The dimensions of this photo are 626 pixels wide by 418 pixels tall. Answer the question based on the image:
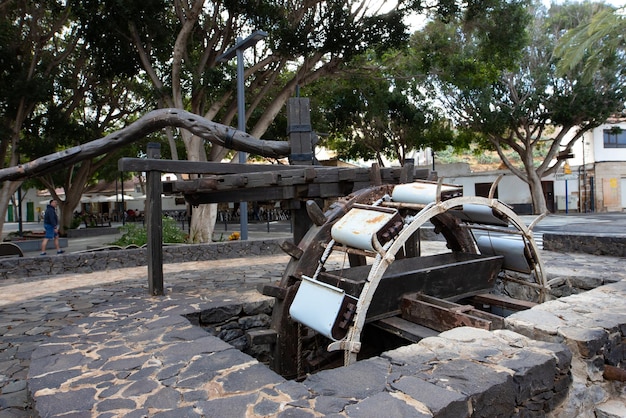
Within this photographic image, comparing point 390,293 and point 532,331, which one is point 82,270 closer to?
point 390,293

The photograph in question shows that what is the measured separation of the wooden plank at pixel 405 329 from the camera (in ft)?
15.3

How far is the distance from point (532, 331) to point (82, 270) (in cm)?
845

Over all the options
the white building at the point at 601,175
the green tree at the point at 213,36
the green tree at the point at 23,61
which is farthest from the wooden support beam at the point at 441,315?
the white building at the point at 601,175

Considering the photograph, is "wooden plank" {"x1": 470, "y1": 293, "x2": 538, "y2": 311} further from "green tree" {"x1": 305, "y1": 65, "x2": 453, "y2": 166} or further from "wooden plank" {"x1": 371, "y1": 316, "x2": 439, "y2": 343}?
"green tree" {"x1": 305, "y1": 65, "x2": 453, "y2": 166}

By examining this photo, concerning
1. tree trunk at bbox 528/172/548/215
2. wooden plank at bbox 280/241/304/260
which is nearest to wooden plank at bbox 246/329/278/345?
wooden plank at bbox 280/241/304/260

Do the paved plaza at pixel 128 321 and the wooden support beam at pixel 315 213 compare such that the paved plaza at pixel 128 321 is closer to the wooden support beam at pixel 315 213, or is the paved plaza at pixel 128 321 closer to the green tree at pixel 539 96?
the wooden support beam at pixel 315 213

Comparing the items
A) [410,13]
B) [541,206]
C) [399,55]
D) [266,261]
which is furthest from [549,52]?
[266,261]

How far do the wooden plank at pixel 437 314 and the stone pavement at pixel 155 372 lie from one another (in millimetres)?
731

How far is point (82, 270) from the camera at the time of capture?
9203 mm

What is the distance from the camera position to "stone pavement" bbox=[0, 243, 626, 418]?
2.74m

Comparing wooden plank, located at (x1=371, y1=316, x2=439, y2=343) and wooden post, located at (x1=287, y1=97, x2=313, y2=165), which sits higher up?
wooden post, located at (x1=287, y1=97, x2=313, y2=165)

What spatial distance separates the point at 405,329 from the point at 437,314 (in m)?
0.39

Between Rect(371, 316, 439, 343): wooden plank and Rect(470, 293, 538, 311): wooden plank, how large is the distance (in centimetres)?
150

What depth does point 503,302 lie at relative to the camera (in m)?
5.83
